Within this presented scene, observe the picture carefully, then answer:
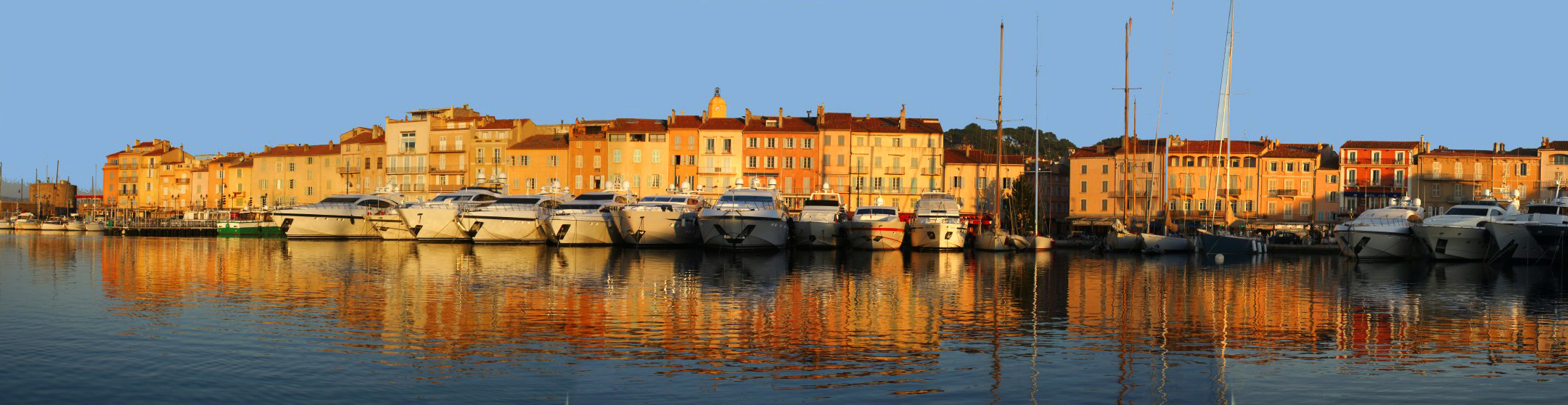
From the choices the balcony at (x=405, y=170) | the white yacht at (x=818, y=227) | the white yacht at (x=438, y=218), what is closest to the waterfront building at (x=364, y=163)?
the balcony at (x=405, y=170)

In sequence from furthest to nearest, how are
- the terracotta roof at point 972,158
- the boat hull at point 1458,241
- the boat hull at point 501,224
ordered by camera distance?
the terracotta roof at point 972,158, the boat hull at point 501,224, the boat hull at point 1458,241

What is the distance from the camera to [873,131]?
3319 inches

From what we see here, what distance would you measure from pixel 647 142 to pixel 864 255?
38652 mm

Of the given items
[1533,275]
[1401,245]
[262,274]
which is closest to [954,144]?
[1401,245]

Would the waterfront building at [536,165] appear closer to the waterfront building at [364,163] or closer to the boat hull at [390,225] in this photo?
the waterfront building at [364,163]

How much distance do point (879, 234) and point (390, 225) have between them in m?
26.2

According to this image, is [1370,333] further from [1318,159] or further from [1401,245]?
[1318,159]

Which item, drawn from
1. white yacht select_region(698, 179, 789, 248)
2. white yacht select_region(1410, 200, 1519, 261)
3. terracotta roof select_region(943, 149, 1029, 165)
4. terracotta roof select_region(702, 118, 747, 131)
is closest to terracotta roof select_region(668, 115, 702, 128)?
terracotta roof select_region(702, 118, 747, 131)

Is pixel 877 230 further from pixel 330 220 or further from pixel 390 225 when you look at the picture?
pixel 330 220

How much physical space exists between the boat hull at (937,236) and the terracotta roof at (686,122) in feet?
109

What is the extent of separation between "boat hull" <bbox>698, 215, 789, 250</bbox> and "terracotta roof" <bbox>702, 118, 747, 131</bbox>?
32.0 metres

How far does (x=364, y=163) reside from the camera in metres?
96.8

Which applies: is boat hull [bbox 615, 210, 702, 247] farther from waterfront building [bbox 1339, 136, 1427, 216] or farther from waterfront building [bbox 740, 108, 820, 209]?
waterfront building [bbox 1339, 136, 1427, 216]

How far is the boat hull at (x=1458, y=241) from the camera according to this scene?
49500 mm
